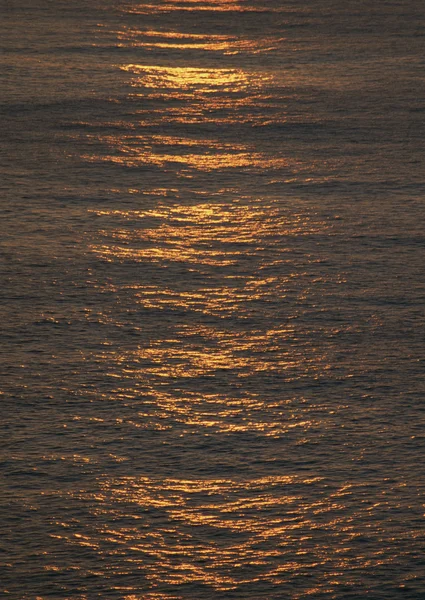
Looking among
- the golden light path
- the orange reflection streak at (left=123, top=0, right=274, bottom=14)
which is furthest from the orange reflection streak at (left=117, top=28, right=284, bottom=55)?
the golden light path

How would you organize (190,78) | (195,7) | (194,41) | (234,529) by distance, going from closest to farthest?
(234,529), (190,78), (194,41), (195,7)

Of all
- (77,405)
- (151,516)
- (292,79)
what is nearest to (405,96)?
(292,79)

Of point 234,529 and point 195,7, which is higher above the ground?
point 195,7

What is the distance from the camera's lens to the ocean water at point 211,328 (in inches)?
132

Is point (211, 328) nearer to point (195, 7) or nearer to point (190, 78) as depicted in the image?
point (190, 78)

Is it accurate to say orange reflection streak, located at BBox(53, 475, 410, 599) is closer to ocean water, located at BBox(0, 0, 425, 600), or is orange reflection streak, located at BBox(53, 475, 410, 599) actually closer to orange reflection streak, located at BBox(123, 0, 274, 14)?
ocean water, located at BBox(0, 0, 425, 600)

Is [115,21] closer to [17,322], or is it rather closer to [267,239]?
[267,239]

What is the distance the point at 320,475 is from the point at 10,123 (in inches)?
174

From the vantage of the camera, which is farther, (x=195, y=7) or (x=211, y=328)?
(x=195, y=7)

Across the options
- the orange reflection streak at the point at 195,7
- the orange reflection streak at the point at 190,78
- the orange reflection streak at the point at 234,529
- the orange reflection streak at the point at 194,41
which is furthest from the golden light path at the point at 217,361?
the orange reflection streak at the point at 195,7

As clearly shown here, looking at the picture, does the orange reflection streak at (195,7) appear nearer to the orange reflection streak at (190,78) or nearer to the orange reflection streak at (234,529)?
the orange reflection streak at (190,78)

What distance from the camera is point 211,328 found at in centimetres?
478

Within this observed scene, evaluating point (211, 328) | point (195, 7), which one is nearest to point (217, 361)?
point (211, 328)

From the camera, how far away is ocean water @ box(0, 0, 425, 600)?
3363 millimetres
